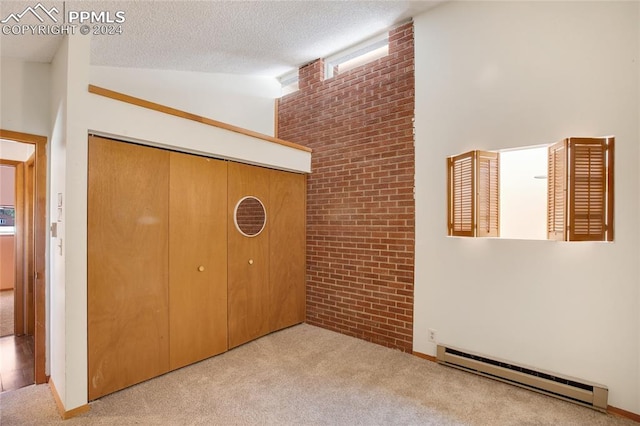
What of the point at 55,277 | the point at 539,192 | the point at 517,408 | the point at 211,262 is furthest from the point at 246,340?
the point at 539,192

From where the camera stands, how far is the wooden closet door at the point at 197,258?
274 centimetres

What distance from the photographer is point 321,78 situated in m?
3.97

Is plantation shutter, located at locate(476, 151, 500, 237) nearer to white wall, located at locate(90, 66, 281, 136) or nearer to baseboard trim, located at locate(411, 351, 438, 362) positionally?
baseboard trim, located at locate(411, 351, 438, 362)

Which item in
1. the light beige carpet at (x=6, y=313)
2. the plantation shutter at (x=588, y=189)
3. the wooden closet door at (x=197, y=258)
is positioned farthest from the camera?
the light beige carpet at (x=6, y=313)

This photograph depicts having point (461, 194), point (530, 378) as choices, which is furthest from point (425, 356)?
point (461, 194)

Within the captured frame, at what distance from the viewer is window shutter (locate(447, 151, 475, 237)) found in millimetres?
2674

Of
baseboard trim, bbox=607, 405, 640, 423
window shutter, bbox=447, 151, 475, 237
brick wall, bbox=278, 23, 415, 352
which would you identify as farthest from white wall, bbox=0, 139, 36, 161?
baseboard trim, bbox=607, 405, 640, 423

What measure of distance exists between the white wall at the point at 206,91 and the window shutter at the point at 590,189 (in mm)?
3496

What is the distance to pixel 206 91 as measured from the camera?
13.0ft

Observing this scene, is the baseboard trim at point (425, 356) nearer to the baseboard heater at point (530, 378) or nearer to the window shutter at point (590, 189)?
the baseboard heater at point (530, 378)

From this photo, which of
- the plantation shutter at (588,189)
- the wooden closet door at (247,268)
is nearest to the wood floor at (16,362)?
the wooden closet door at (247,268)

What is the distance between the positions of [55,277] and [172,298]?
0.86m

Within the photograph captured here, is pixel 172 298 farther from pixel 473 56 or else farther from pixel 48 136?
pixel 473 56

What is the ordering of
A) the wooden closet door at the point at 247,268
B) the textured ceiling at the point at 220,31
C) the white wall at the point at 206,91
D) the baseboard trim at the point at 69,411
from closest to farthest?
the baseboard trim at the point at 69,411 < the textured ceiling at the point at 220,31 < the wooden closet door at the point at 247,268 < the white wall at the point at 206,91
